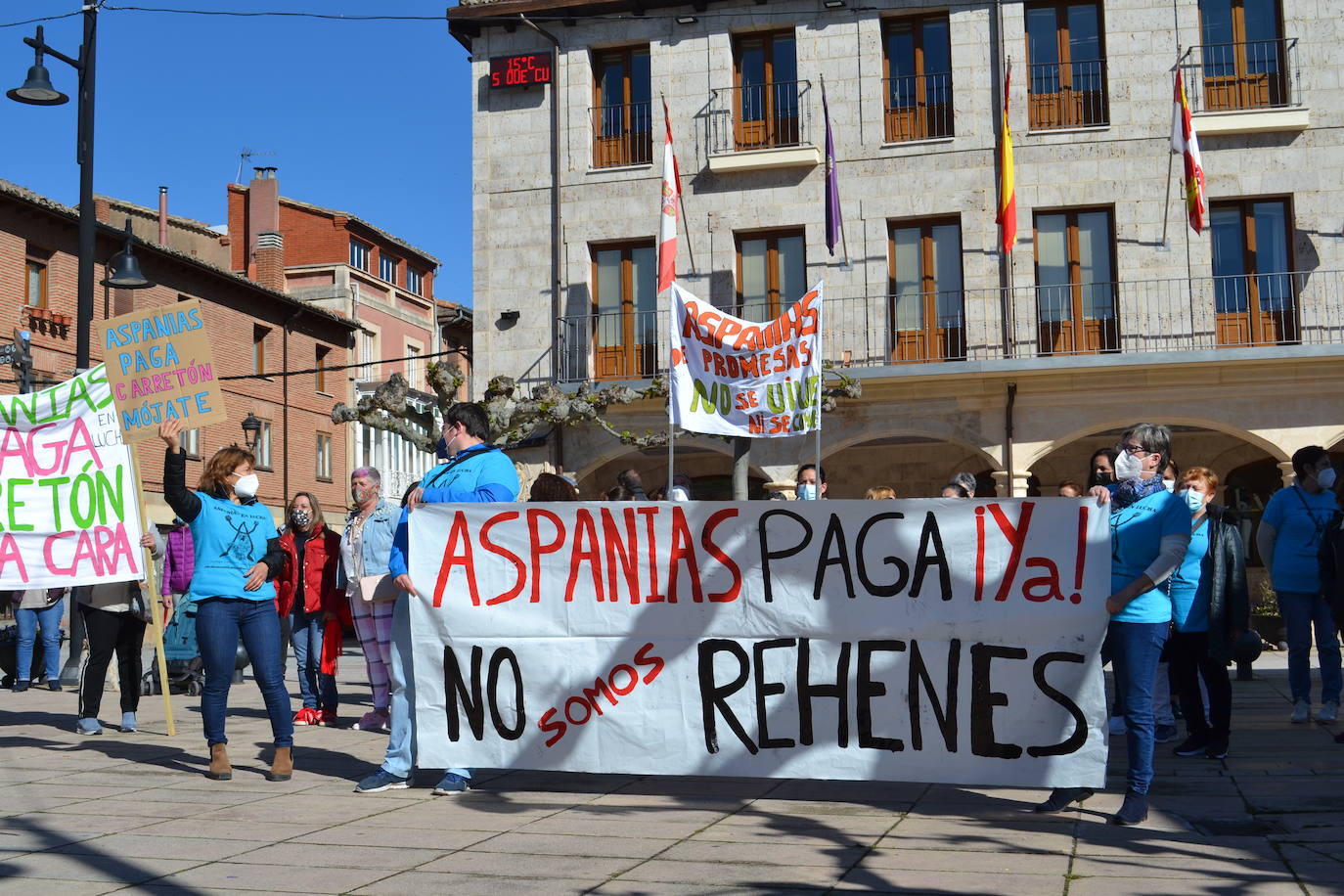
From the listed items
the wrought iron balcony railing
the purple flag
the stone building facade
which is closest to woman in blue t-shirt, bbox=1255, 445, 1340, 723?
the stone building facade

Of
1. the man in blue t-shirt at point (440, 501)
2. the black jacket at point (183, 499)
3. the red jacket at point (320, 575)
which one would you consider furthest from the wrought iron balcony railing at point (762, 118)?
the man in blue t-shirt at point (440, 501)

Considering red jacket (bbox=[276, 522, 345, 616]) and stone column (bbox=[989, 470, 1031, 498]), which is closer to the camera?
red jacket (bbox=[276, 522, 345, 616])

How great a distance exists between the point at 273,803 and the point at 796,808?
2504 mm

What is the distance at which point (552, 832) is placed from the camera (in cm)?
613

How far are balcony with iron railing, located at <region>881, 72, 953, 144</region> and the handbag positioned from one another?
15.1 meters

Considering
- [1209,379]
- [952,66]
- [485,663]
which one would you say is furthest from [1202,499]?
[952,66]

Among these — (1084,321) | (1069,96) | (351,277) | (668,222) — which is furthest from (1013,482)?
(351,277)

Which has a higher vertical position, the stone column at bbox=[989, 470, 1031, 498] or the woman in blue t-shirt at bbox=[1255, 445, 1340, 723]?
the stone column at bbox=[989, 470, 1031, 498]

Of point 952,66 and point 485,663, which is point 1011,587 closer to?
point 485,663

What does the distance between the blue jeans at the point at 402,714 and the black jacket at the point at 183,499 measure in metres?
1.13

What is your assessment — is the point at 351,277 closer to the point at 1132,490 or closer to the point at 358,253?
the point at 358,253

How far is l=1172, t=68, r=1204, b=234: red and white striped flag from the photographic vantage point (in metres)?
19.7

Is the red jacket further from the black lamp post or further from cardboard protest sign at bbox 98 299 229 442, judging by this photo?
the black lamp post

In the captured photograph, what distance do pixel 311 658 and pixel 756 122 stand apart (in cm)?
1396
